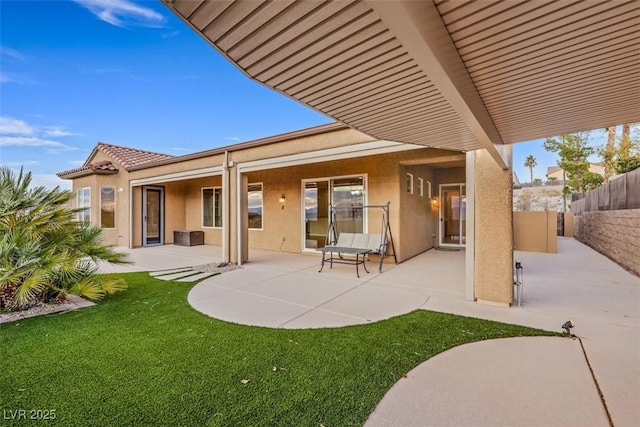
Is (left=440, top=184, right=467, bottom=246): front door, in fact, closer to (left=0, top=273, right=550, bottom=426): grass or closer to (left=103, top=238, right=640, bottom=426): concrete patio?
(left=103, top=238, right=640, bottom=426): concrete patio

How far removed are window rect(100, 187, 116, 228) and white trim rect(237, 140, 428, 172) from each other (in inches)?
289

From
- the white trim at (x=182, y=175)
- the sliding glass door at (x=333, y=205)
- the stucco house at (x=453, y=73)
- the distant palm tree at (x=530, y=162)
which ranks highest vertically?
the distant palm tree at (x=530, y=162)

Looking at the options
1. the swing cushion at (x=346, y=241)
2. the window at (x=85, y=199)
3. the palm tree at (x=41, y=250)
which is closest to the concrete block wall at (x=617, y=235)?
the swing cushion at (x=346, y=241)

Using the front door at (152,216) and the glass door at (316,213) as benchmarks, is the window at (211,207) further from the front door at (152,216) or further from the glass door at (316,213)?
the glass door at (316,213)

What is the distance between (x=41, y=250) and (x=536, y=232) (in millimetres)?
12828

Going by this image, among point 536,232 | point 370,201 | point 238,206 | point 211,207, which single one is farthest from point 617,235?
point 211,207

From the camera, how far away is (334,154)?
6449 millimetres

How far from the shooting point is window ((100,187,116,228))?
12.0 meters

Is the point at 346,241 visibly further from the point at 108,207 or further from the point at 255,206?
the point at 108,207

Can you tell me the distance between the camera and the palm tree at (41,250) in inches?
160

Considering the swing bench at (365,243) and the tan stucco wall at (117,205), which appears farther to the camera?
the tan stucco wall at (117,205)

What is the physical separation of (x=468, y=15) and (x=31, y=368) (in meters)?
4.38

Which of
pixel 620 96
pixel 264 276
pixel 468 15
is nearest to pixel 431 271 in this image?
pixel 264 276

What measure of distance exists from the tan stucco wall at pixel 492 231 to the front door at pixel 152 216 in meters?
12.0
